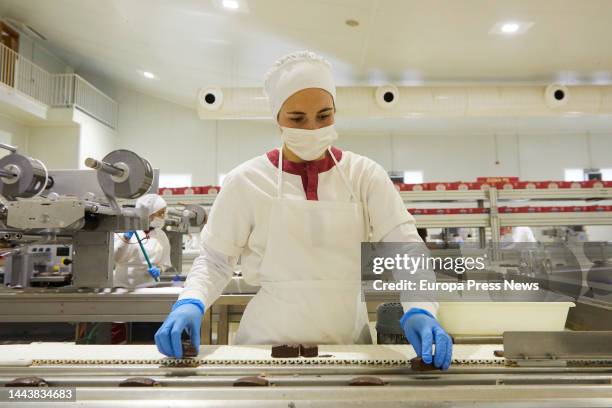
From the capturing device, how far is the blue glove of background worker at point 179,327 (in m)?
0.92

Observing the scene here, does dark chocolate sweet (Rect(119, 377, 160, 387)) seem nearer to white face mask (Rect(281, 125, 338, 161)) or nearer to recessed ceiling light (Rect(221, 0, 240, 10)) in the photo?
white face mask (Rect(281, 125, 338, 161))

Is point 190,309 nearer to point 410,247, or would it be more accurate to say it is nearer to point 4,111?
point 410,247

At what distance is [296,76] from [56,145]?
22.3 ft

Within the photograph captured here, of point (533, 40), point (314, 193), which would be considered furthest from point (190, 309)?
point (533, 40)

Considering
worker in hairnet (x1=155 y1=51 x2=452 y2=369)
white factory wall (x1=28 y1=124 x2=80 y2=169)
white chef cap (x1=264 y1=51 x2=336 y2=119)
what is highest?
white factory wall (x1=28 y1=124 x2=80 y2=169)

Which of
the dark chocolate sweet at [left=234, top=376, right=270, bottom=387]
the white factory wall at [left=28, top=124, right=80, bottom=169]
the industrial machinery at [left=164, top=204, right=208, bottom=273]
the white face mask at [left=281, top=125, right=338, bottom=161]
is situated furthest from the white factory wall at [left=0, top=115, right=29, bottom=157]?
the dark chocolate sweet at [left=234, top=376, right=270, bottom=387]

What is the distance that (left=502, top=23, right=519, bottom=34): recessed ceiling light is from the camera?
155 inches

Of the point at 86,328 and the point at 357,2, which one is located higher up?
the point at 357,2

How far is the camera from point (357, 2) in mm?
3670

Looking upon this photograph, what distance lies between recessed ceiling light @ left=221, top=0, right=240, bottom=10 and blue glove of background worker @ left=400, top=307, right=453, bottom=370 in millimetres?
3795

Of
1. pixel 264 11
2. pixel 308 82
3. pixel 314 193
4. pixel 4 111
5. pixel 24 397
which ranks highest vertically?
pixel 264 11

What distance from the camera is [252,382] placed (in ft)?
2.50

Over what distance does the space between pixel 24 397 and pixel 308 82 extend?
0.97 metres

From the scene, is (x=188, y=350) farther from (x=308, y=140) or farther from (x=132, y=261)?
(x=132, y=261)
